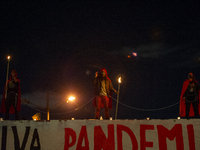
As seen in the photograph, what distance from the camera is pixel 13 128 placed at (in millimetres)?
5699

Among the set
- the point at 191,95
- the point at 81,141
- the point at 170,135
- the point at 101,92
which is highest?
the point at 101,92

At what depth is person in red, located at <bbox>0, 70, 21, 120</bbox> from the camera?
7242mm

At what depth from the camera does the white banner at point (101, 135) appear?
216 inches

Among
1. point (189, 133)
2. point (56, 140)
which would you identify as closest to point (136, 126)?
point (189, 133)

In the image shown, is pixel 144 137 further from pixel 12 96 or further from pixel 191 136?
pixel 12 96

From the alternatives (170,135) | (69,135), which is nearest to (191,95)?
(170,135)

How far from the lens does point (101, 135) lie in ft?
18.4

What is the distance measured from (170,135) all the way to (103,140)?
62.8 inches

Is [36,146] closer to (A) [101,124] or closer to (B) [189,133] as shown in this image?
(A) [101,124]

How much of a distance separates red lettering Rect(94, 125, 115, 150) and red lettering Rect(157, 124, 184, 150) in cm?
112

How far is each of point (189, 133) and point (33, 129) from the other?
3735 millimetres

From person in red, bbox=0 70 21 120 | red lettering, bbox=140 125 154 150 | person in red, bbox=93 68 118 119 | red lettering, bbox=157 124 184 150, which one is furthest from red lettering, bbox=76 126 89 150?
person in red, bbox=0 70 21 120

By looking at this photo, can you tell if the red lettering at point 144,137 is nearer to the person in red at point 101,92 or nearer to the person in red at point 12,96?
the person in red at point 101,92

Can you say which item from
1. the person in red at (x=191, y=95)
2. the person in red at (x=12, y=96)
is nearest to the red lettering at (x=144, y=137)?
the person in red at (x=191, y=95)
